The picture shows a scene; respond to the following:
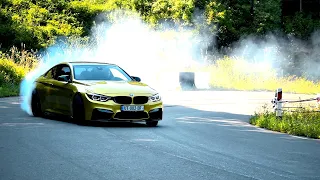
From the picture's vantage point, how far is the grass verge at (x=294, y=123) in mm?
16969

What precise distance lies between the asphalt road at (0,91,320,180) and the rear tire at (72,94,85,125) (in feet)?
0.93

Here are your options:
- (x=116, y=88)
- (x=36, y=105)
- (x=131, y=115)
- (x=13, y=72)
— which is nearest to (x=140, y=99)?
(x=131, y=115)

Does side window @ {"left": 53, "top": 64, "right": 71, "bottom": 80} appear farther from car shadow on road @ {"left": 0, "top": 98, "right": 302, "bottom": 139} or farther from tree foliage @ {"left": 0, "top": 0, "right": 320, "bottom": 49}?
tree foliage @ {"left": 0, "top": 0, "right": 320, "bottom": 49}

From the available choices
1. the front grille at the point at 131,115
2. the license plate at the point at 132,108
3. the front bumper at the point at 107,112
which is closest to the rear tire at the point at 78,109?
the front bumper at the point at 107,112

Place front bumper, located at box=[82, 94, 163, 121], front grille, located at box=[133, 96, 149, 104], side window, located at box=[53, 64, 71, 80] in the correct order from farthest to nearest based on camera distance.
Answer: side window, located at box=[53, 64, 71, 80] → front grille, located at box=[133, 96, 149, 104] → front bumper, located at box=[82, 94, 163, 121]

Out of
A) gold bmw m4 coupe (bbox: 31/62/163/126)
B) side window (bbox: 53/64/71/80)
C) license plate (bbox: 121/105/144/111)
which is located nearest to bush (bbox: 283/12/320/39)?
side window (bbox: 53/64/71/80)

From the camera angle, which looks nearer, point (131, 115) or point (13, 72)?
point (131, 115)

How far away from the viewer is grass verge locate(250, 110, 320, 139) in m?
17.0

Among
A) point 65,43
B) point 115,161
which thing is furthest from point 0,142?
point 65,43

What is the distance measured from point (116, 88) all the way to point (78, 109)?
0.97 meters

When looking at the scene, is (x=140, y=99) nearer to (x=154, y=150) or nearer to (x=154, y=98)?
(x=154, y=98)

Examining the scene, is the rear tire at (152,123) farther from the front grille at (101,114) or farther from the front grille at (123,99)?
the front grille at (101,114)

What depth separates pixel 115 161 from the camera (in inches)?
446

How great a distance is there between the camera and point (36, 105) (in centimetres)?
1927
